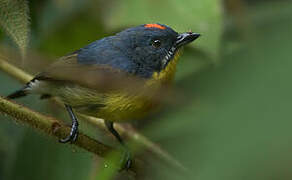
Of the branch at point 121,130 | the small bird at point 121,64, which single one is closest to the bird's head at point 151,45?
the small bird at point 121,64

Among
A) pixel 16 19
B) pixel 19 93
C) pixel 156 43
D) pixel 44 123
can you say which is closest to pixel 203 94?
pixel 16 19

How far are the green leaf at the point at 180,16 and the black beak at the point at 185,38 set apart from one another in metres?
0.06

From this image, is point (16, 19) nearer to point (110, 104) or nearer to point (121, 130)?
point (110, 104)

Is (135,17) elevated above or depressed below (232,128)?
below

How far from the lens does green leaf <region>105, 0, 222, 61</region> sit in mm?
2131

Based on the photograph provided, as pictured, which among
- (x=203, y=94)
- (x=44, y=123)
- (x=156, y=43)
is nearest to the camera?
(x=203, y=94)

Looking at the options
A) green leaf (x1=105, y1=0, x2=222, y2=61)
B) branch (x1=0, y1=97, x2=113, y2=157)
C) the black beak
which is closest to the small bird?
the black beak

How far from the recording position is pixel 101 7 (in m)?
3.36

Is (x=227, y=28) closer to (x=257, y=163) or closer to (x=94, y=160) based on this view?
(x=94, y=160)

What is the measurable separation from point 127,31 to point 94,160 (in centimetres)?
109

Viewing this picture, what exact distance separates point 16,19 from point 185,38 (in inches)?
64.2

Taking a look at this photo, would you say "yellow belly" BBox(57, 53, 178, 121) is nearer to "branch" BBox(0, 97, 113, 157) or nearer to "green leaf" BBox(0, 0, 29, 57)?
"branch" BBox(0, 97, 113, 157)

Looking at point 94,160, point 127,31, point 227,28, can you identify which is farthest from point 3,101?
point 227,28

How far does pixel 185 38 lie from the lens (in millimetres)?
2621
